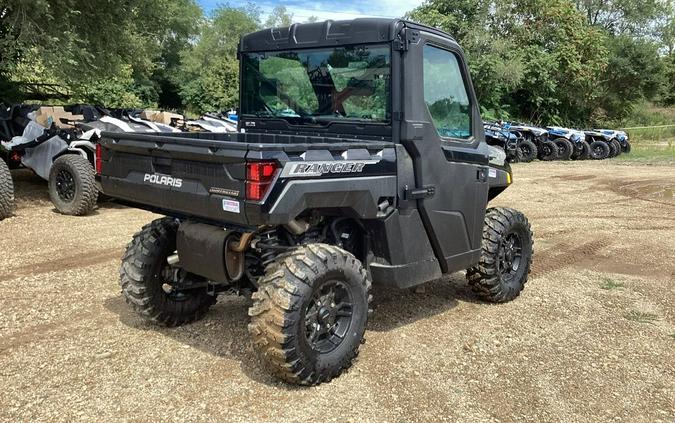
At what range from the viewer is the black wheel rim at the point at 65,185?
9.07 metres

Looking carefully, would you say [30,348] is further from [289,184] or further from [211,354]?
[289,184]

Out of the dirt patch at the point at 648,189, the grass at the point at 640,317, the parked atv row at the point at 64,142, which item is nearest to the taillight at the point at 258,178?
the grass at the point at 640,317

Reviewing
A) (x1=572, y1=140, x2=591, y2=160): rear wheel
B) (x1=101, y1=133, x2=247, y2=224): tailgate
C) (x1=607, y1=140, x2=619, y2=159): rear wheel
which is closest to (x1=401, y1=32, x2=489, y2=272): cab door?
(x1=101, y1=133, x2=247, y2=224): tailgate

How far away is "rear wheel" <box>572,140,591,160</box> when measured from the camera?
69.6ft

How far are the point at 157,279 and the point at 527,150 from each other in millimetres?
17393

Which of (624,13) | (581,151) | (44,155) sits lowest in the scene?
(581,151)

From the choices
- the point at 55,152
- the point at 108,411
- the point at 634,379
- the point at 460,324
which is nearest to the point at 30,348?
the point at 108,411

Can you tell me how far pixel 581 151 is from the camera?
70.1ft

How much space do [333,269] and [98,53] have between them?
939 centimetres

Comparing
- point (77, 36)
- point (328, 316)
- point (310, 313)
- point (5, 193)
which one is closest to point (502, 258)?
point (328, 316)

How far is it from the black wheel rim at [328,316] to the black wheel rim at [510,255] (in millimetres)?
1925

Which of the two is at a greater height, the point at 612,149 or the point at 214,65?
the point at 214,65

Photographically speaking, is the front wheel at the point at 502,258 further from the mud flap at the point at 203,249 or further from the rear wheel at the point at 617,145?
the rear wheel at the point at 617,145

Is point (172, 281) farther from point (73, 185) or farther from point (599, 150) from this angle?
point (599, 150)
